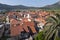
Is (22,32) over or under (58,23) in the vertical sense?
under

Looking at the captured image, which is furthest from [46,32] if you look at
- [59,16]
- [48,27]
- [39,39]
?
[39,39]

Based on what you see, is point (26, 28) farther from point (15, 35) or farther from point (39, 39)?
point (39, 39)

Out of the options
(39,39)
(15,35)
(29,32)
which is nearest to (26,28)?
(29,32)

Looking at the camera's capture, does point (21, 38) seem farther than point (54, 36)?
Yes

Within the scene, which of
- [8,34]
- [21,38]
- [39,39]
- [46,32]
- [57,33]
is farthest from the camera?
[8,34]

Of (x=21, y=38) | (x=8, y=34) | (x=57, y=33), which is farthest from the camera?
(x=8, y=34)

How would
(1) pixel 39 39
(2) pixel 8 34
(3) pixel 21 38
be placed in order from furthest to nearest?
(2) pixel 8 34 < (3) pixel 21 38 < (1) pixel 39 39

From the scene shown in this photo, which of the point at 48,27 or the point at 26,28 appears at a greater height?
the point at 48,27

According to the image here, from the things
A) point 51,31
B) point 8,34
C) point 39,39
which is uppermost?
point 51,31

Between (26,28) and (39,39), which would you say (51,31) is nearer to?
(39,39)
